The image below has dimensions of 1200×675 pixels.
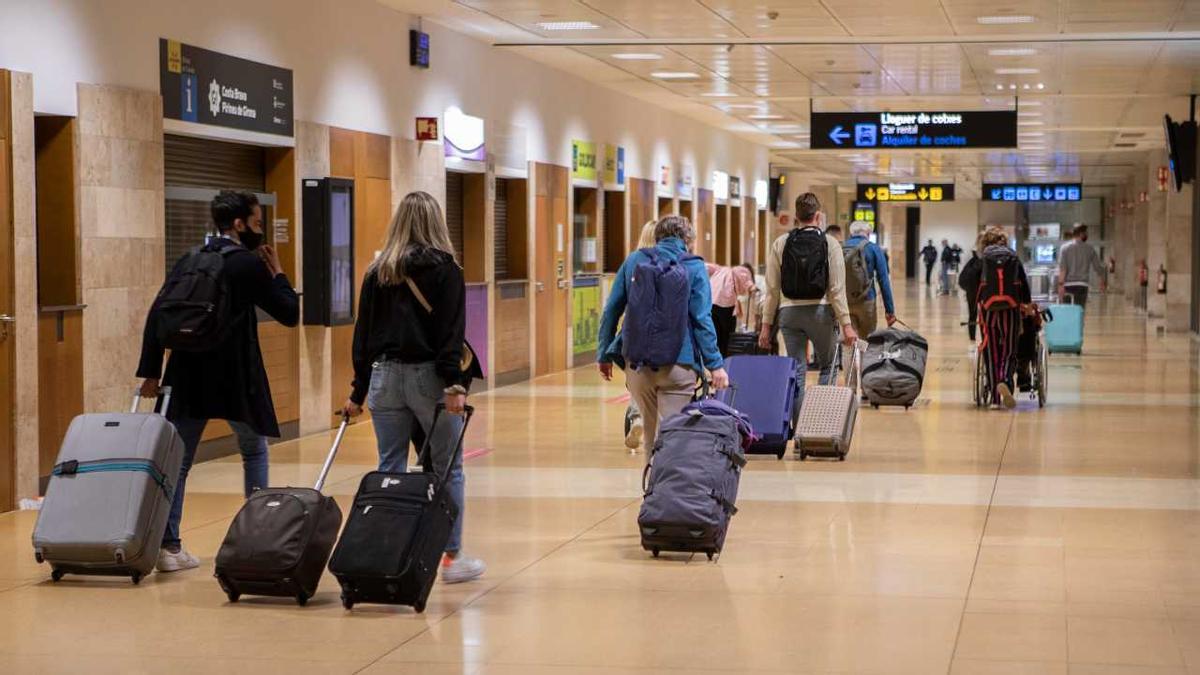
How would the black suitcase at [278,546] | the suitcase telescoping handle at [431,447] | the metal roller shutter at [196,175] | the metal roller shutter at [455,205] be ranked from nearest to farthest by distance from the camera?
1. the black suitcase at [278,546]
2. the suitcase telescoping handle at [431,447]
3. the metal roller shutter at [196,175]
4. the metal roller shutter at [455,205]

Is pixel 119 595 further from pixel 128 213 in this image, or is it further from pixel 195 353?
pixel 128 213

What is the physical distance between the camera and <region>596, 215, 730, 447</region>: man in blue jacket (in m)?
7.79

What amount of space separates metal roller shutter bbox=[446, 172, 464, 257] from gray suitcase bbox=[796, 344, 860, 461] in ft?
21.3

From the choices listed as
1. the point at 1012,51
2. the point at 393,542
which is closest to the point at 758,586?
the point at 393,542

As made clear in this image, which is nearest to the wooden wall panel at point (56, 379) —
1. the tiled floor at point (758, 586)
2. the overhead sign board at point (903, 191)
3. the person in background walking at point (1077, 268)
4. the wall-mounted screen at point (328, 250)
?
the tiled floor at point (758, 586)

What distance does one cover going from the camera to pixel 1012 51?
1697 centimetres

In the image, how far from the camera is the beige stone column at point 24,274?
8.75m

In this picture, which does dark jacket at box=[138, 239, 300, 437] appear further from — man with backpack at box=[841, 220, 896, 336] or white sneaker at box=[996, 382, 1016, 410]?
white sneaker at box=[996, 382, 1016, 410]

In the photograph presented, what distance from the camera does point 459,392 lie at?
635 centimetres

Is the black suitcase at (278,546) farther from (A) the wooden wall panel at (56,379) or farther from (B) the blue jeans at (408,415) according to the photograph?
(A) the wooden wall panel at (56,379)

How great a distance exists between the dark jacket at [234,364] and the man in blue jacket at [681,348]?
5.36 ft

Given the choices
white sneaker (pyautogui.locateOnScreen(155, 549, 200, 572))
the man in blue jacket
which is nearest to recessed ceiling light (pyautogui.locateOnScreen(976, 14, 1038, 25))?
the man in blue jacket

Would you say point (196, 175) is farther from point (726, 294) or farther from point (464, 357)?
point (464, 357)

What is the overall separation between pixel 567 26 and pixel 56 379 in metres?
7.25
